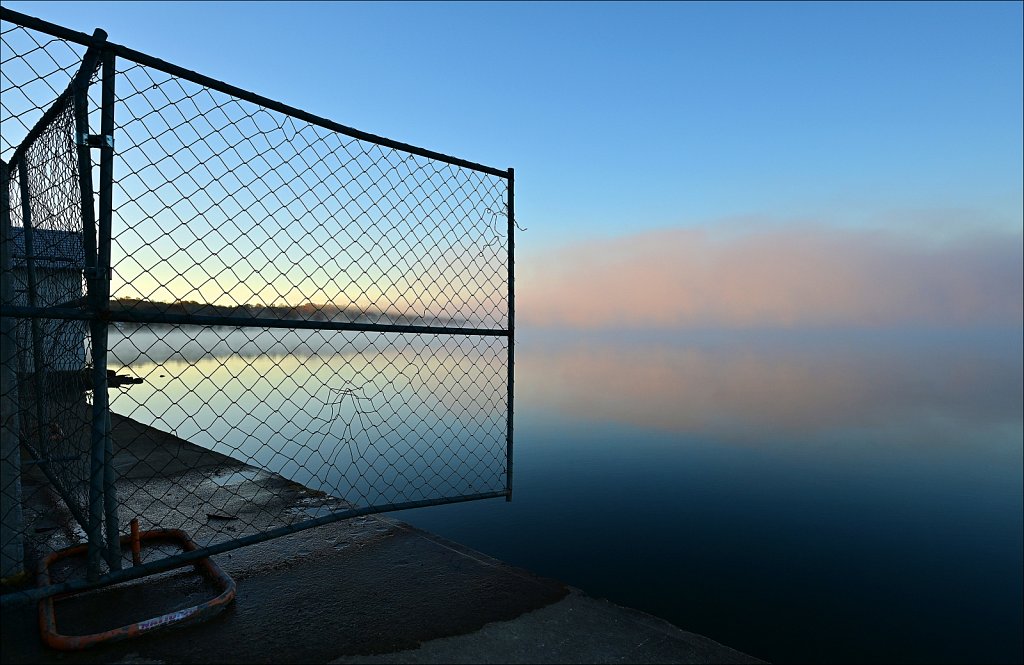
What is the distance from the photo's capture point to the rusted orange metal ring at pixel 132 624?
2.13 metres

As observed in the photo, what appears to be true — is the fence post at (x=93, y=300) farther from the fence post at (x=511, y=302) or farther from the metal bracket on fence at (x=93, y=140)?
the fence post at (x=511, y=302)

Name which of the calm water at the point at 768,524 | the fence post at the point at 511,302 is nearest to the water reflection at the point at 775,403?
the calm water at the point at 768,524

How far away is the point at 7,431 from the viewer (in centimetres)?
252

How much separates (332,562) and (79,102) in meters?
2.62

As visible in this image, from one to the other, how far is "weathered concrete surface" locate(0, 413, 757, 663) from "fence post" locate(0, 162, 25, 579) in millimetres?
324

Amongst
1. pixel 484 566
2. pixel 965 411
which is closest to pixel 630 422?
pixel 484 566

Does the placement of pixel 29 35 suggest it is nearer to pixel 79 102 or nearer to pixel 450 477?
pixel 79 102

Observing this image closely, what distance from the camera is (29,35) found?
6.64 ft

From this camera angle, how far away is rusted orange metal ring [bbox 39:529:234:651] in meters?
2.13

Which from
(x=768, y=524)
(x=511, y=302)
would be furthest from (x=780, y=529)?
(x=511, y=302)

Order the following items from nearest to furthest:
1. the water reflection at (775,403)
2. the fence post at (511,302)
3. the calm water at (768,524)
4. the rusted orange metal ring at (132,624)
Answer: the rusted orange metal ring at (132,624), the fence post at (511,302), the calm water at (768,524), the water reflection at (775,403)

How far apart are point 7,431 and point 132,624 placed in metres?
1.13

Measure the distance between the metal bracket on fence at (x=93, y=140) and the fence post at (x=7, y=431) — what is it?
0.65 meters

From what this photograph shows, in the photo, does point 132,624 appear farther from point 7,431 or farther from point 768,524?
point 768,524
